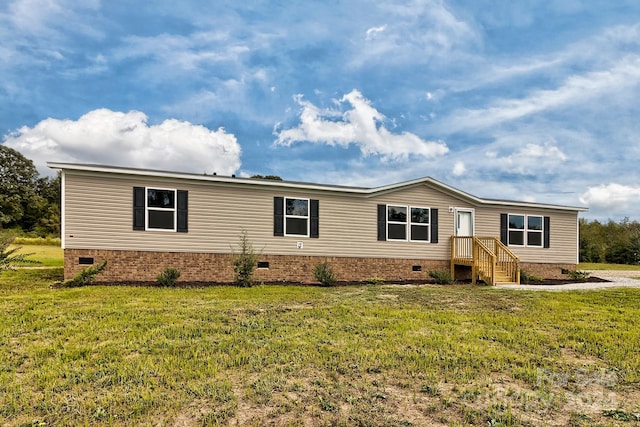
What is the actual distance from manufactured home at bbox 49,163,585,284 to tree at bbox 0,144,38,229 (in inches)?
1347

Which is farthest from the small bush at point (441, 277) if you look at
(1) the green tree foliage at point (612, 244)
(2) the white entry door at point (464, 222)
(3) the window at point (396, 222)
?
(1) the green tree foliage at point (612, 244)

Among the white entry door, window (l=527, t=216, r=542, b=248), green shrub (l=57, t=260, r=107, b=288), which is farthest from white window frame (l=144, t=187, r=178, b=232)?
window (l=527, t=216, r=542, b=248)

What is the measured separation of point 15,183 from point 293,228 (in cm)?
4020

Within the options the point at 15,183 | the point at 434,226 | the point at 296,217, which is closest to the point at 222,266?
the point at 296,217

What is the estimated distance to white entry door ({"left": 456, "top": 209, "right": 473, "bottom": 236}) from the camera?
16.0m

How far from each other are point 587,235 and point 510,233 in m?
22.0

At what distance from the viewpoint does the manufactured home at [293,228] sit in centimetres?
1177

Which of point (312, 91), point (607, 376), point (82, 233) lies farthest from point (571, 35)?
point (82, 233)

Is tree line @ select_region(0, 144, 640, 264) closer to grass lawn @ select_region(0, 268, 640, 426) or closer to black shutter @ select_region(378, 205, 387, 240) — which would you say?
black shutter @ select_region(378, 205, 387, 240)

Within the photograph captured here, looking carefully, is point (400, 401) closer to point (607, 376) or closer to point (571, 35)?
point (607, 376)

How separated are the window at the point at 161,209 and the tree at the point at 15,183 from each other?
113ft

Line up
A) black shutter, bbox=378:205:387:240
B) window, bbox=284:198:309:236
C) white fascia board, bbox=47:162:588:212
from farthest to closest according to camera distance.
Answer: black shutter, bbox=378:205:387:240
window, bbox=284:198:309:236
white fascia board, bbox=47:162:588:212

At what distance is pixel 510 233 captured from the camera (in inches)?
656

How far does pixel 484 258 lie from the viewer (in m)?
14.2
